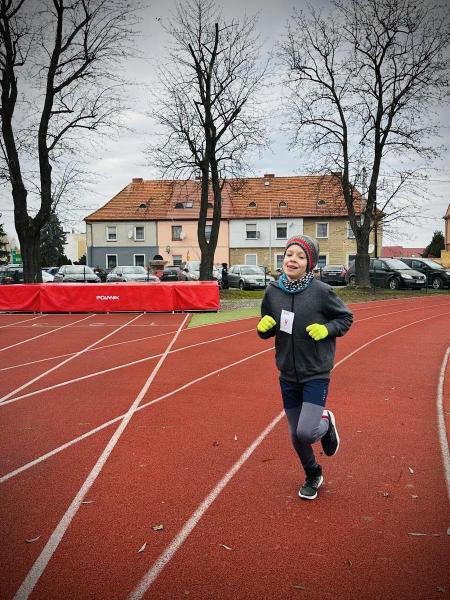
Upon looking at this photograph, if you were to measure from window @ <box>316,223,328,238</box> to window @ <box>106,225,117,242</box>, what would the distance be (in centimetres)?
1882

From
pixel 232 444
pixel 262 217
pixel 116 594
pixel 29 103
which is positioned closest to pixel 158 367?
pixel 232 444

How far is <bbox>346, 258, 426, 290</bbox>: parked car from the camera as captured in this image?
28.6 m

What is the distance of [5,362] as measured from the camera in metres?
10.0

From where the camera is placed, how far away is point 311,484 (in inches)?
162

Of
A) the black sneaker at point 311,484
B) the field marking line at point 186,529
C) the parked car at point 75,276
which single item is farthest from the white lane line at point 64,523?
the parked car at point 75,276

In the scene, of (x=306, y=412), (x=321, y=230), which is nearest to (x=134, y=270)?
(x=321, y=230)

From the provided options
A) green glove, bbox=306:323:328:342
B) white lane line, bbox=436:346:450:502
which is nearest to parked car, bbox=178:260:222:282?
white lane line, bbox=436:346:450:502

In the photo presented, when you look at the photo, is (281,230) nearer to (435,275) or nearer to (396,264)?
(396,264)

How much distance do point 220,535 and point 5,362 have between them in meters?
7.71

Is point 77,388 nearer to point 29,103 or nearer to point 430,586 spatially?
point 430,586

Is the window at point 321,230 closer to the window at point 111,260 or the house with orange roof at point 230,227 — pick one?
the house with orange roof at point 230,227

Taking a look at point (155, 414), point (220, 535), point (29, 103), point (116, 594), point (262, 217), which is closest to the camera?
point (116, 594)

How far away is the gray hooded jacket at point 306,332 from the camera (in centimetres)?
389

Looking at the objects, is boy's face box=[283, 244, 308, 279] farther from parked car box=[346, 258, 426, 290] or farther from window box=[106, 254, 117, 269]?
window box=[106, 254, 117, 269]
